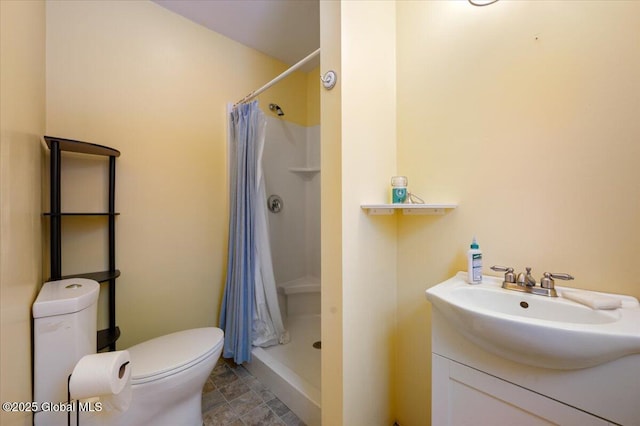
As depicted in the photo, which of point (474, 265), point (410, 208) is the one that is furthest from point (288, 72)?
point (474, 265)

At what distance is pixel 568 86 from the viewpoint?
2.74ft

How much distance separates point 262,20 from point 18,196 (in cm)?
173

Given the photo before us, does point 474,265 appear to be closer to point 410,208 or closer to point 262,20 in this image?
point 410,208

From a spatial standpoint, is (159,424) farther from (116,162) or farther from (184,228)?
(116,162)

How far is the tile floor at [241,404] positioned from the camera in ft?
4.21

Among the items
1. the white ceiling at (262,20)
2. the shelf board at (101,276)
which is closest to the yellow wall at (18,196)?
the shelf board at (101,276)

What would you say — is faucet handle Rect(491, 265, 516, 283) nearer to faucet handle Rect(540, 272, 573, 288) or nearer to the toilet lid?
faucet handle Rect(540, 272, 573, 288)

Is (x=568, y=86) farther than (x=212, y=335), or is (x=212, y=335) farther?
(x=212, y=335)

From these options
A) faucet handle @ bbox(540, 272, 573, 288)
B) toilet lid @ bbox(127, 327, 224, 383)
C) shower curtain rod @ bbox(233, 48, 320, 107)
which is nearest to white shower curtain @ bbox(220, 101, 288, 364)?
shower curtain rod @ bbox(233, 48, 320, 107)

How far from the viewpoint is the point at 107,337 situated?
1297mm

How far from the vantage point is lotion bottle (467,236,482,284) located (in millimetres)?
929

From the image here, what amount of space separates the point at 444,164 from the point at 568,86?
0.45m

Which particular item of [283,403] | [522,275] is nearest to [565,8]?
[522,275]

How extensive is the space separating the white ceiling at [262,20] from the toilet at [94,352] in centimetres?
179
